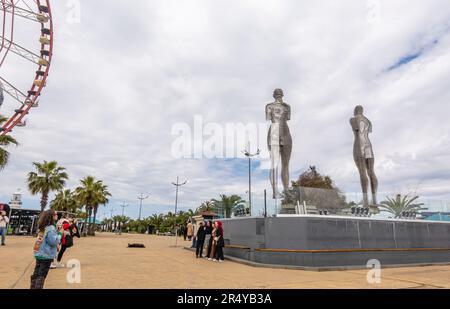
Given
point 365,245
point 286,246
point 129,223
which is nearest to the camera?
point 286,246

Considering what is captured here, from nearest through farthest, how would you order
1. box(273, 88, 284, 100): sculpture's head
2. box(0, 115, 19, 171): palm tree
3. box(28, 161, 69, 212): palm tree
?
box(273, 88, 284, 100): sculpture's head, box(0, 115, 19, 171): palm tree, box(28, 161, 69, 212): palm tree

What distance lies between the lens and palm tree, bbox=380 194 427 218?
14194 mm

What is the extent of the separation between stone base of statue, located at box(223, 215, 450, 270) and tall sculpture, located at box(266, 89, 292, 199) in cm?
254

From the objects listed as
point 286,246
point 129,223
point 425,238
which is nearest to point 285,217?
point 286,246

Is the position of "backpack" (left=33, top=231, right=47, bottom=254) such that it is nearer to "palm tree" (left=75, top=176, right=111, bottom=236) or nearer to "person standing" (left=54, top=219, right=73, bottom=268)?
"person standing" (left=54, top=219, right=73, bottom=268)

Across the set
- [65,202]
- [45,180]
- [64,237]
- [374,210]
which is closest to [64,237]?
[64,237]

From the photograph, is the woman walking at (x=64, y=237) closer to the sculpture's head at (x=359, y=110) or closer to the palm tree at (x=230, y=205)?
the palm tree at (x=230, y=205)

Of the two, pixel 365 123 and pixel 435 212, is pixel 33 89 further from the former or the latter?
pixel 435 212

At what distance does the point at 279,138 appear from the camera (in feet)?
46.8

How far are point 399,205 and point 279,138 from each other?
6.27 metres

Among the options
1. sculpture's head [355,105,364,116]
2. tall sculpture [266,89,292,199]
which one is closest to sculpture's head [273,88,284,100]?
tall sculpture [266,89,292,199]
